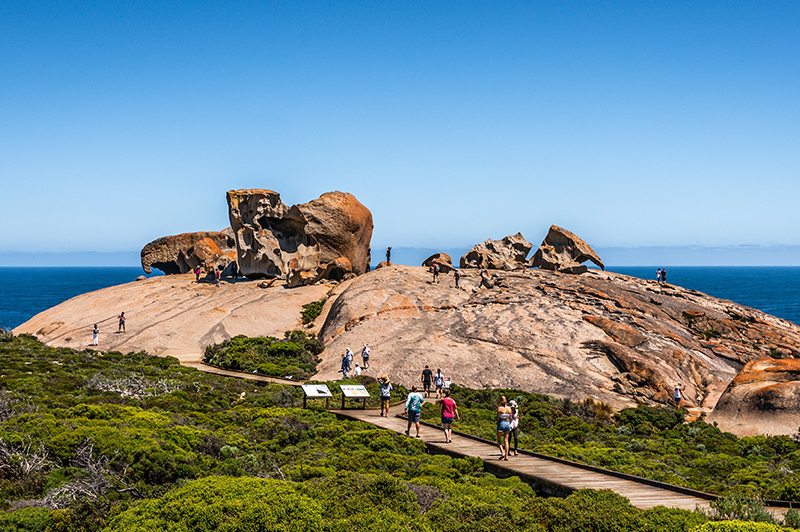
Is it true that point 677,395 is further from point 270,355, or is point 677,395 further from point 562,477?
point 270,355

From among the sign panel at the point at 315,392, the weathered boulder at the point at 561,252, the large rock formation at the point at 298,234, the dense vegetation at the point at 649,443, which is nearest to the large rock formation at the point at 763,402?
the dense vegetation at the point at 649,443

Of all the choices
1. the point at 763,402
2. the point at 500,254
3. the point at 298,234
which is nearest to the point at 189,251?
the point at 298,234

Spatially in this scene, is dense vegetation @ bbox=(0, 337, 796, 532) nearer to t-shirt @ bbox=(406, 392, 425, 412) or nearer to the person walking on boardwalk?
the person walking on boardwalk

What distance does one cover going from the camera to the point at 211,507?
953 centimetres

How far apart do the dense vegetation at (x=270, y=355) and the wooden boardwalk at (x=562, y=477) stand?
1576cm

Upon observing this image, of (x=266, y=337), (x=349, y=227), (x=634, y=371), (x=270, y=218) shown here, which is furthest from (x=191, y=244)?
(x=634, y=371)

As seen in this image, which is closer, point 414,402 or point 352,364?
point 414,402

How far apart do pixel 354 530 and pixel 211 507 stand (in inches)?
89.8

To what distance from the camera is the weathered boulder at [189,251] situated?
59.2 meters

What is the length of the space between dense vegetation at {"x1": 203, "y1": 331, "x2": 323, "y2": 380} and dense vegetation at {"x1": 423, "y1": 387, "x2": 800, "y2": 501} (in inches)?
388

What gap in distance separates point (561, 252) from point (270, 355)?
3016 cm

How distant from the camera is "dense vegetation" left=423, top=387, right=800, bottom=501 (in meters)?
16.7

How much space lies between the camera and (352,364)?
3447 cm

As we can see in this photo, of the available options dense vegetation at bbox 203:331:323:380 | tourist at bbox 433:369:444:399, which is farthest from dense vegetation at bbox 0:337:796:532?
dense vegetation at bbox 203:331:323:380
